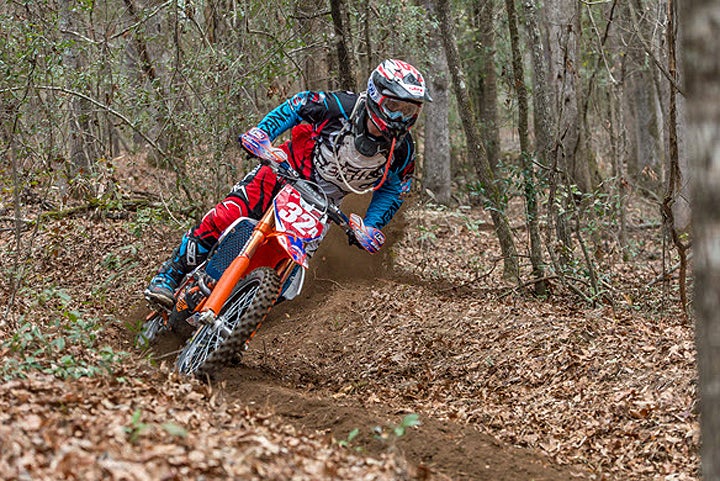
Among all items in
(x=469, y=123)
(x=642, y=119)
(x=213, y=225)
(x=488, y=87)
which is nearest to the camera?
(x=213, y=225)

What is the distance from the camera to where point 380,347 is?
8398 millimetres

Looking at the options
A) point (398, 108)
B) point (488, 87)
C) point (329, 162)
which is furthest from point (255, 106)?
point (488, 87)

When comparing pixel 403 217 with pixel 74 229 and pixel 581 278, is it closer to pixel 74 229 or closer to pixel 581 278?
pixel 581 278

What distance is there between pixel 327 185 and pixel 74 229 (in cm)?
574

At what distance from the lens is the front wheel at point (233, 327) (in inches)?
243

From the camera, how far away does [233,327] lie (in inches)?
251

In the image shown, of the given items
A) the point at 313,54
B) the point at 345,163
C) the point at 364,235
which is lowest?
the point at 364,235

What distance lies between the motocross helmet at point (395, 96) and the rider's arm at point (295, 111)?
0.56 metres

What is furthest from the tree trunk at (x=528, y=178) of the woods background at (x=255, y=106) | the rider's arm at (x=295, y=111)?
the rider's arm at (x=295, y=111)

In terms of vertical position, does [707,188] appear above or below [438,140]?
above

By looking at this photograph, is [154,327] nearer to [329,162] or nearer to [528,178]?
[329,162]

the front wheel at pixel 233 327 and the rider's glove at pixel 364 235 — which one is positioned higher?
the rider's glove at pixel 364 235

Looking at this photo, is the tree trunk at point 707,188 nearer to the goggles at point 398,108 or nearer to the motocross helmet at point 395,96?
the motocross helmet at point 395,96

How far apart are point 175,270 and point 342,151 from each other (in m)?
1.91
